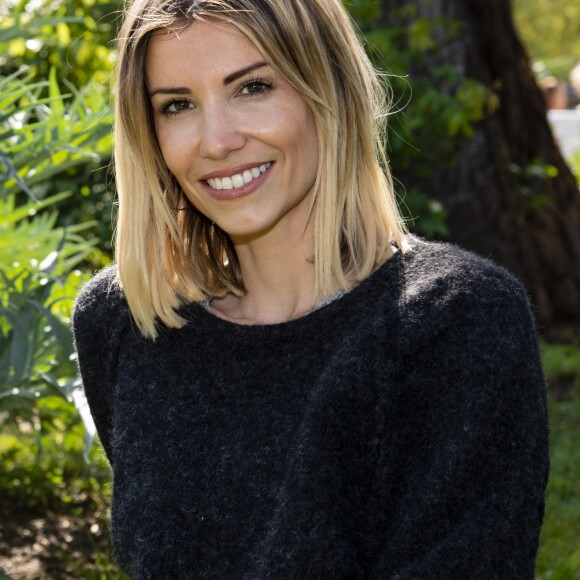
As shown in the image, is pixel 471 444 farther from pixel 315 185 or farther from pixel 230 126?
pixel 230 126

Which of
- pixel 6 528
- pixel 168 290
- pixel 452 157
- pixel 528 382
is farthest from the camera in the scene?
pixel 452 157

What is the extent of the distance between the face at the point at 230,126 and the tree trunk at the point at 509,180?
3.51 m

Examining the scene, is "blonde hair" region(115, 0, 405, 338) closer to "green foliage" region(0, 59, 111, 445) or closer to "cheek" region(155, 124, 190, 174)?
"cheek" region(155, 124, 190, 174)

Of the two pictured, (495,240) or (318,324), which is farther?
(495,240)

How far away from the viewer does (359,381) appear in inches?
71.7

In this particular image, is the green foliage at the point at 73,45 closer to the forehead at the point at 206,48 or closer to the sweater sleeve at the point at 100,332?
the sweater sleeve at the point at 100,332

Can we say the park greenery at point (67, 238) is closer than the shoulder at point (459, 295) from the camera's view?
No

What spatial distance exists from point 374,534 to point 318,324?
393 mm

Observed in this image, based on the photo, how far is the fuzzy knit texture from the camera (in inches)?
68.0

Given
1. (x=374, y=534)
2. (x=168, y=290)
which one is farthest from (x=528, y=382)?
(x=168, y=290)

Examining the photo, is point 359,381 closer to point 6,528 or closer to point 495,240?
point 6,528

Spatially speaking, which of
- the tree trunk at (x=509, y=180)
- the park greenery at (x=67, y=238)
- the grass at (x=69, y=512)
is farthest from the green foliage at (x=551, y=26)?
the grass at (x=69, y=512)

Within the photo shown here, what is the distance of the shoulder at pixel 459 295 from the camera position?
70.3 inches

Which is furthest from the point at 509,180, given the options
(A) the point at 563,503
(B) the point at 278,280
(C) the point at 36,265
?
(B) the point at 278,280
